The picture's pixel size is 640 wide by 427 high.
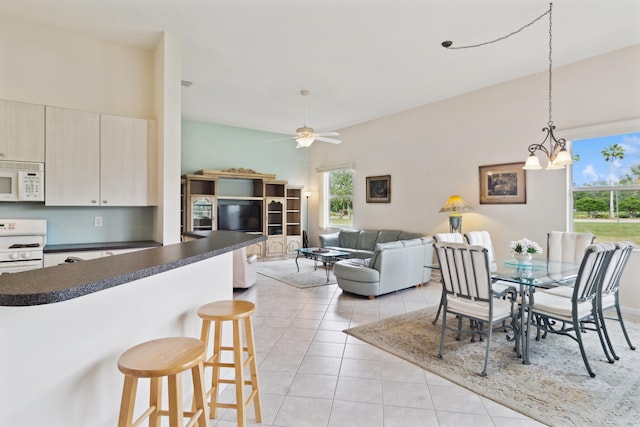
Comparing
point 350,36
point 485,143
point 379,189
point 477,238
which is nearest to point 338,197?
point 379,189

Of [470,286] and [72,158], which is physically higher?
[72,158]

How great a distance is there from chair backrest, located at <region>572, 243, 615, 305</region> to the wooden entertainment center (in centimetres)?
600

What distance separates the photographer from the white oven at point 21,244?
3.00 meters

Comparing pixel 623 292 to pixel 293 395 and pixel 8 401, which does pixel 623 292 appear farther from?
pixel 8 401

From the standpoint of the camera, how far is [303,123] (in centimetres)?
757

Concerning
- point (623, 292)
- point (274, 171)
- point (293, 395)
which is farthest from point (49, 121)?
point (623, 292)

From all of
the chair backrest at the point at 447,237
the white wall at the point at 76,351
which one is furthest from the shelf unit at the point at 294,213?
Answer: the white wall at the point at 76,351

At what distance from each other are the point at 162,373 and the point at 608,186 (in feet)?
17.2

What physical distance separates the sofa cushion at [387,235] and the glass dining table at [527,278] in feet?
10.9

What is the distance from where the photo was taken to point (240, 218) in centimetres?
786

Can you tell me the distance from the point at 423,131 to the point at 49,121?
5584mm

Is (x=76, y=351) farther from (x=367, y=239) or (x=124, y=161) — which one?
(x=367, y=239)

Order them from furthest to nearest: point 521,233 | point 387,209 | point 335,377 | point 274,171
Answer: point 274,171 → point 387,209 → point 521,233 → point 335,377

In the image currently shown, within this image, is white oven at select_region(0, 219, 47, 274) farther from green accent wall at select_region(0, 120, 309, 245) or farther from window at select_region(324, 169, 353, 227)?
window at select_region(324, 169, 353, 227)
